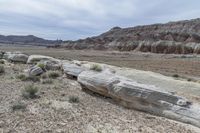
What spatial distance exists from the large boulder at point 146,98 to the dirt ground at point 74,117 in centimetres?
31

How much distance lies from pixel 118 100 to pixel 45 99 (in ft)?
9.60

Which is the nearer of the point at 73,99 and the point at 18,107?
the point at 18,107

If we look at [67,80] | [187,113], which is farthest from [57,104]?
[67,80]

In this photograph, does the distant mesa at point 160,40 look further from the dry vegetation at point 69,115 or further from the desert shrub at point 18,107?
the desert shrub at point 18,107

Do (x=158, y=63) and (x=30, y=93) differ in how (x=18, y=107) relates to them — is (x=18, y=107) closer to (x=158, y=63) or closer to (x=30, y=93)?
(x=30, y=93)

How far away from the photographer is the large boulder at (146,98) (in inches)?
380

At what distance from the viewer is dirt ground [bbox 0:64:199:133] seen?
8.38 metres

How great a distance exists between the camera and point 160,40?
93.4 meters

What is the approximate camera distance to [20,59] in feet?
101

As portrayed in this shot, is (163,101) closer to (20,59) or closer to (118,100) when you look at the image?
(118,100)

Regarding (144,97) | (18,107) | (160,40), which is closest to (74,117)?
(18,107)

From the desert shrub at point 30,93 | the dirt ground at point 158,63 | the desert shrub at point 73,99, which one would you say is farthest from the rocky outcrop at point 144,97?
the dirt ground at point 158,63

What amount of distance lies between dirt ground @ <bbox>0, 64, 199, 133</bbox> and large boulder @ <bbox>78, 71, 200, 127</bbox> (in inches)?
12.2

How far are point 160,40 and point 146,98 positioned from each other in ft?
279
